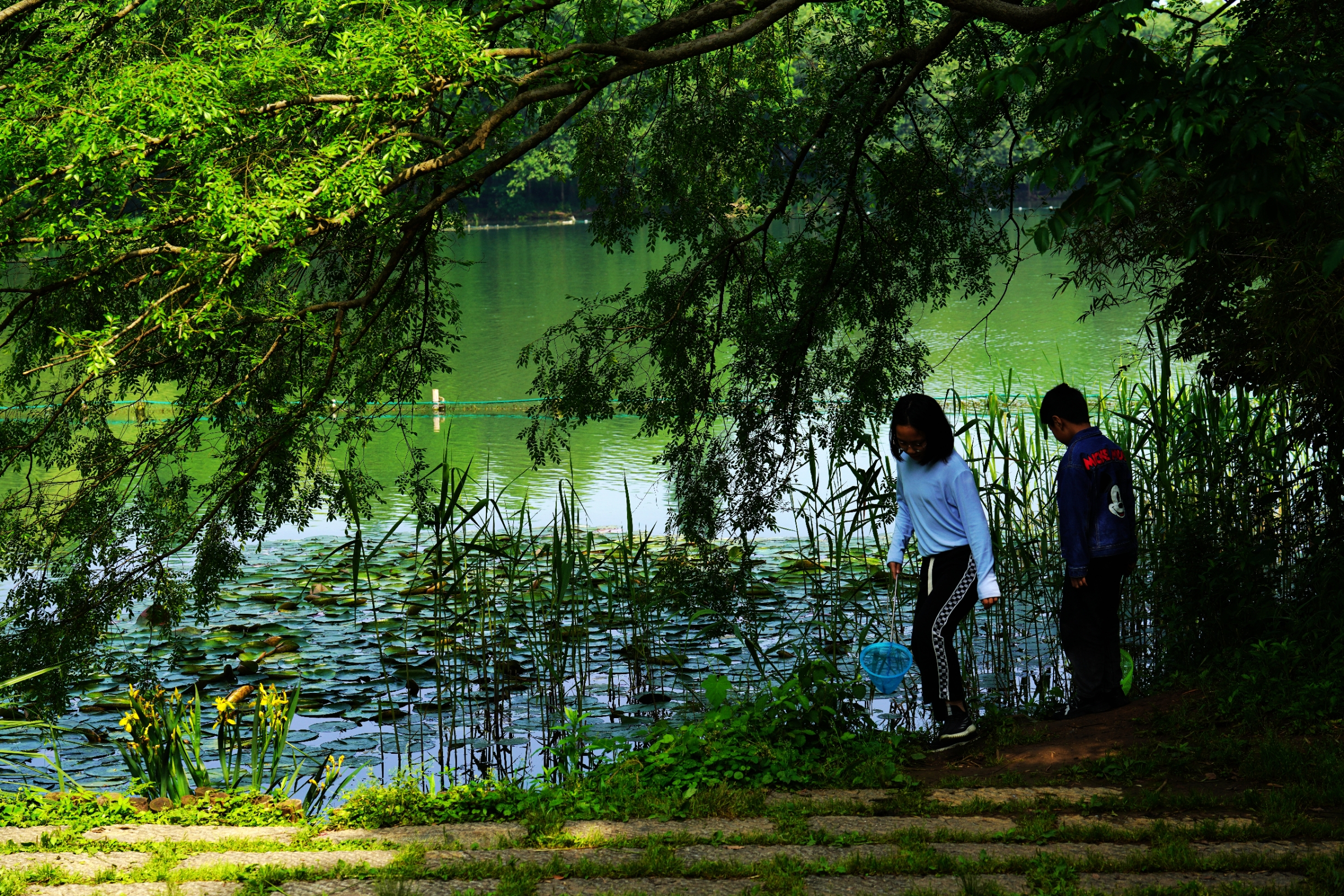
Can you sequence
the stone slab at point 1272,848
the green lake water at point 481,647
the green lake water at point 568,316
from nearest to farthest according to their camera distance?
the stone slab at point 1272,848
the green lake water at point 481,647
the green lake water at point 568,316

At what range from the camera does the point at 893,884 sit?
3.78m

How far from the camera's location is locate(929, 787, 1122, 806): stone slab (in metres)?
4.58

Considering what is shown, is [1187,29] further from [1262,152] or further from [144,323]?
[144,323]

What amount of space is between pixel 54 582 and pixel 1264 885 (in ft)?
20.1

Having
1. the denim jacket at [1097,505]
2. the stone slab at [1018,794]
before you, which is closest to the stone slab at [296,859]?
the stone slab at [1018,794]

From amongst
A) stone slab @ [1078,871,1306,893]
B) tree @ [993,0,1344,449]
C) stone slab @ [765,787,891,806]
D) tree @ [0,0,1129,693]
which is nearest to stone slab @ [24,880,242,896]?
stone slab @ [765,787,891,806]

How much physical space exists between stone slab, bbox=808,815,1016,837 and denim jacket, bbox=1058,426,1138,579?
1.62 metres

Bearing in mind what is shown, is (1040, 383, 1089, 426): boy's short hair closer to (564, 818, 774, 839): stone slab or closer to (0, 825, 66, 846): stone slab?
(564, 818, 774, 839): stone slab

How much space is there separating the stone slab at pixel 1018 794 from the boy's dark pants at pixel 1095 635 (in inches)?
44.8

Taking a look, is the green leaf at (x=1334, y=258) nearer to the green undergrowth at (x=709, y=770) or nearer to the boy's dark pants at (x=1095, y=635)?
the boy's dark pants at (x=1095, y=635)

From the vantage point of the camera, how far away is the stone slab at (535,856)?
4.07 m

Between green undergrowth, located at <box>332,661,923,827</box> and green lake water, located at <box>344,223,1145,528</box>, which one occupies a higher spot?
green lake water, located at <box>344,223,1145,528</box>

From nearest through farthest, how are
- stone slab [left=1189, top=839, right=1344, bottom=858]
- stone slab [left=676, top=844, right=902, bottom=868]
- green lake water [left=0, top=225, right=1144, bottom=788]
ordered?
1. stone slab [left=1189, top=839, right=1344, bottom=858]
2. stone slab [left=676, top=844, right=902, bottom=868]
3. green lake water [left=0, top=225, right=1144, bottom=788]

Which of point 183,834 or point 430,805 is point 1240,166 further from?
point 183,834
